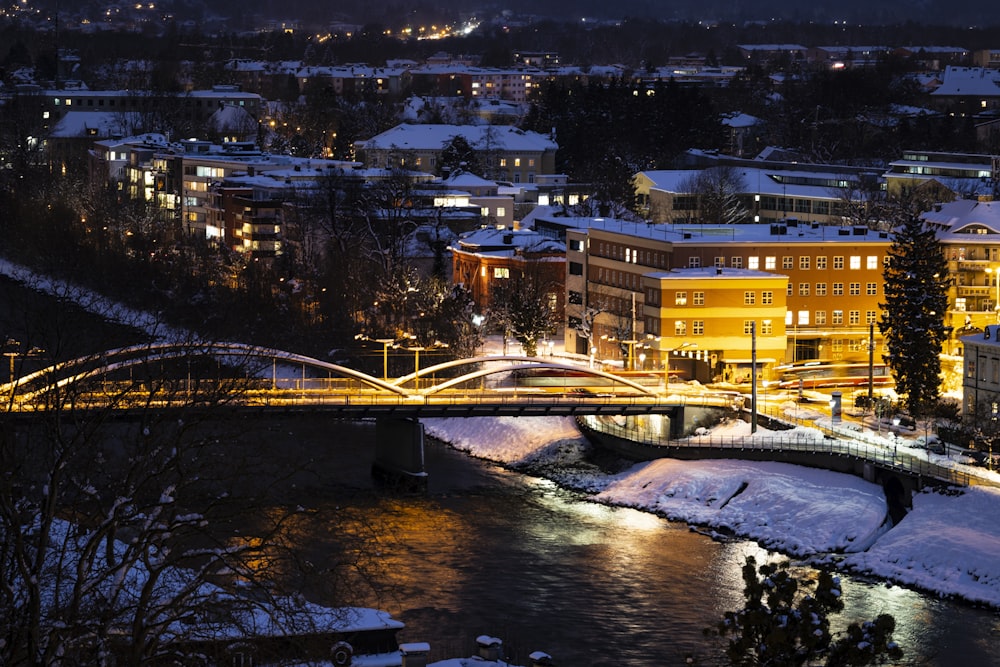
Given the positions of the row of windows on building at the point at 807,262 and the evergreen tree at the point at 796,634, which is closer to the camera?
the evergreen tree at the point at 796,634

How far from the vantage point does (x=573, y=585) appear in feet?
82.9

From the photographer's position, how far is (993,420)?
31.3m

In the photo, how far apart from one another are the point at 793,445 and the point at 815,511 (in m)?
2.76

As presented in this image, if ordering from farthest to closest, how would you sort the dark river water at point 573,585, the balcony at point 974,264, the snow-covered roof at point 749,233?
the balcony at point 974,264, the snow-covered roof at point 749,233, the dark river water at point 573,585

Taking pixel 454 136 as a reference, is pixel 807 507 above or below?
below

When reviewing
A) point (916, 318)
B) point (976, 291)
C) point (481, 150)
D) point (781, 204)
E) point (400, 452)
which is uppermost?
point (481, 150)

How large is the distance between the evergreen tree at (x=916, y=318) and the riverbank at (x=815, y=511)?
3.29m

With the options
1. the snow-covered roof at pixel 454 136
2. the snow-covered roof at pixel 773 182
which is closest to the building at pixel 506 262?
the snow-covered roof at pixel 773 182

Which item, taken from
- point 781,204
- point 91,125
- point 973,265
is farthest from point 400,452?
point 91,125

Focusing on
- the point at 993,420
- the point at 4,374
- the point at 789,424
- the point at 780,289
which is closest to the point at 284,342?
the point at 4,374

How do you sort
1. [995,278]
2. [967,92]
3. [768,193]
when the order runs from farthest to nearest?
[967,92]
[768,193]
[995,278]

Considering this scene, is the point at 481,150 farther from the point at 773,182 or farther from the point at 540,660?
the point at 540,660

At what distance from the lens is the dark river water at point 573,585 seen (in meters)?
22.5

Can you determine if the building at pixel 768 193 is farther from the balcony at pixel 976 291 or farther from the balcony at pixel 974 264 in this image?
the balcony at pixel 976 291
